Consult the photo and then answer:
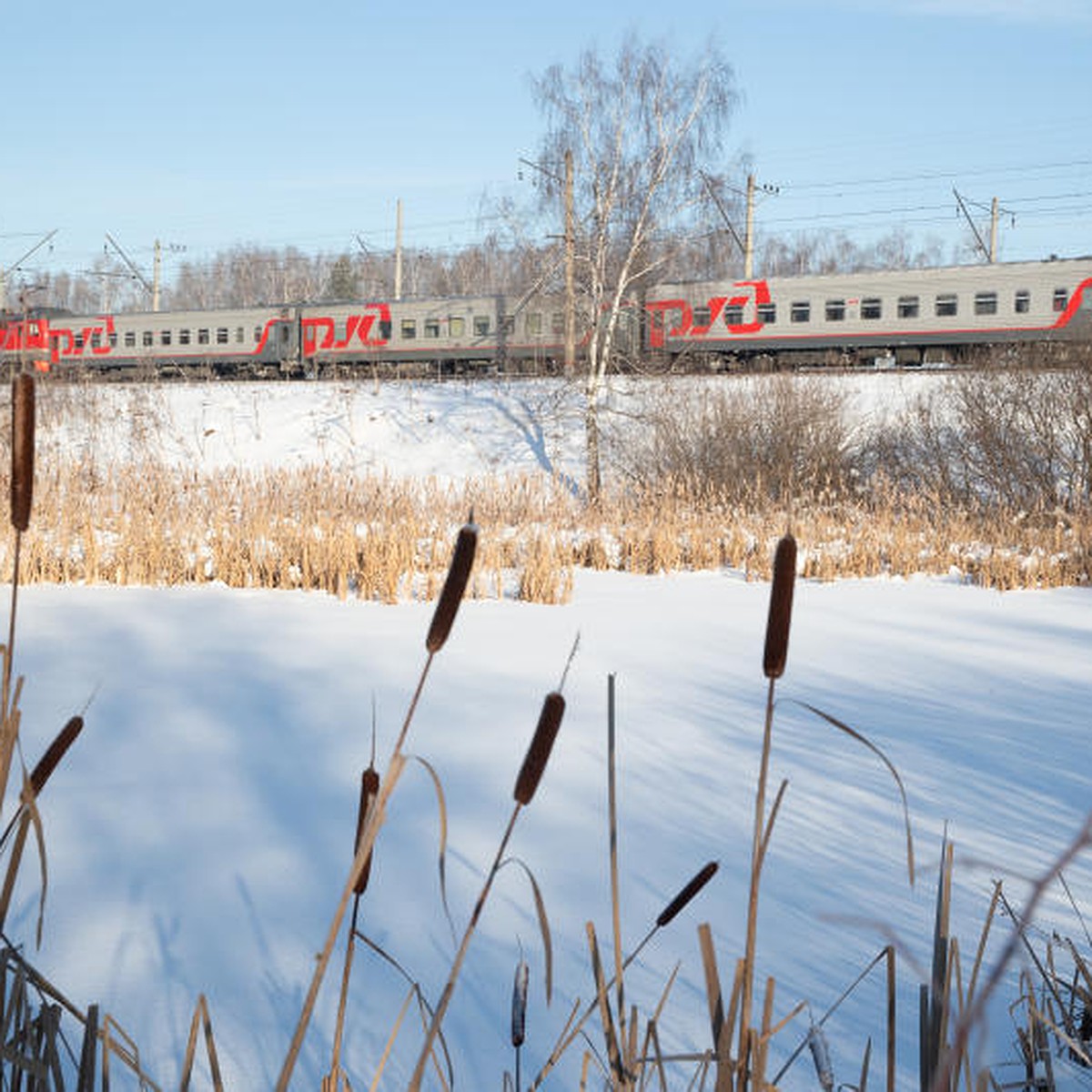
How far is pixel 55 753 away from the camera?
0.80 metres

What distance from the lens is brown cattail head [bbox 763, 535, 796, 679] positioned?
0.62 meters

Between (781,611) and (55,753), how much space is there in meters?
0.52

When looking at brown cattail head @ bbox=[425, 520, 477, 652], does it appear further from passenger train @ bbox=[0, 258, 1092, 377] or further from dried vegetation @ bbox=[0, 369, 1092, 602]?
passenger train @ bbox=[0, 258, 1092, 377]

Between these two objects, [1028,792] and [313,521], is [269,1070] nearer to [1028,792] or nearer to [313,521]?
[1028,792]

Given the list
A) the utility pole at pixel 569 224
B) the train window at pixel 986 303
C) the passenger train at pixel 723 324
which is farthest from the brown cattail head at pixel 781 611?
the train window at pixel 986 303

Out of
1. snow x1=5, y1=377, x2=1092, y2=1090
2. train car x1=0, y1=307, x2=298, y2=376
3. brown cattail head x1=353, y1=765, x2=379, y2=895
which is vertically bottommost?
snow x1=5, y1=377, x2=1092, y2=1090

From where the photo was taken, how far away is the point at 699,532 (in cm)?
920

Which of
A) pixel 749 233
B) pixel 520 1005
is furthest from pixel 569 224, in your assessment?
pixel 520 1005

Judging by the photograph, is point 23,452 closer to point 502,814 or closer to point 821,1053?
point 821,1053

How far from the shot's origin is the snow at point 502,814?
1.97 meters

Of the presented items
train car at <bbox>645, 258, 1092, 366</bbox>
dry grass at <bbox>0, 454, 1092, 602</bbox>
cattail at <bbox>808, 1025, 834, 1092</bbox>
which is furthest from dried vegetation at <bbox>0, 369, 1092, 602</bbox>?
train car at <bbox>645, 258, 1092, 366</bbox>

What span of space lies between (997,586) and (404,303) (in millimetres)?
19674

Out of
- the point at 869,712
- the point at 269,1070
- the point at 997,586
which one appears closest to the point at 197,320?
the point at 997,586

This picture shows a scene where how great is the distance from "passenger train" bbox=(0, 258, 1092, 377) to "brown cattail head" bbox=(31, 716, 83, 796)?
1753cm
